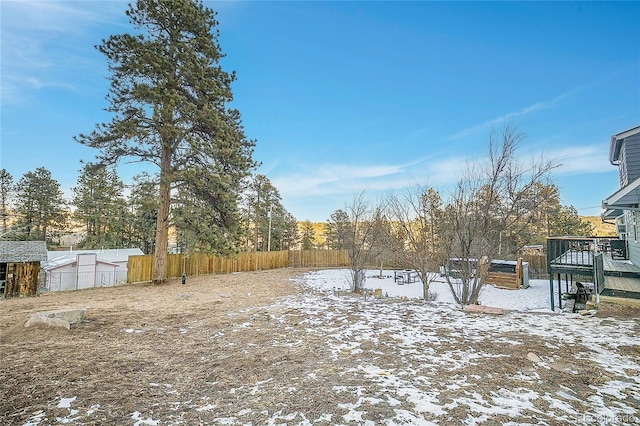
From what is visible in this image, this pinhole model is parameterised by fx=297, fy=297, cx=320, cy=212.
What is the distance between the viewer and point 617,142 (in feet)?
32.4

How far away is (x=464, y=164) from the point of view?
286 inches

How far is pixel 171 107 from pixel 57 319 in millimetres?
7651

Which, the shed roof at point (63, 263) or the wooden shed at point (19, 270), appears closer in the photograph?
the wooden shed at point (19, 270)

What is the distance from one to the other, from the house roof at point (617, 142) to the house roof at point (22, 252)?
18947mm

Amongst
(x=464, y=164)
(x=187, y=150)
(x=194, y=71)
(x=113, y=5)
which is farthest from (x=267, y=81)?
(x=464, y=164)

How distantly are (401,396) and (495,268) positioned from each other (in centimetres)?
1534

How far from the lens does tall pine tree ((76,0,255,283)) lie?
1048cm

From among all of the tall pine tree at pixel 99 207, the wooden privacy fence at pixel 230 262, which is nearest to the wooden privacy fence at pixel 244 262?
the wooden privacy fence at pixel 230 262

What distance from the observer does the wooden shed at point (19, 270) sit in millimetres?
9375

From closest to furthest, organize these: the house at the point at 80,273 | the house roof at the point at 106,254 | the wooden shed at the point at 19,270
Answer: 1. the wooden shed at the point at 19,270
2. the house at the point at 80,273
3. the house roof at the point at 106,254

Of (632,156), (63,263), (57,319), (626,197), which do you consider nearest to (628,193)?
(626,197)

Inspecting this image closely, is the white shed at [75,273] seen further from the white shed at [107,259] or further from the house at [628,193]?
the house at [628,193]

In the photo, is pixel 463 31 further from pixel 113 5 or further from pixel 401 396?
pixel 113 5

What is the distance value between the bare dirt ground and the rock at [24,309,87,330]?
6.8 inches
